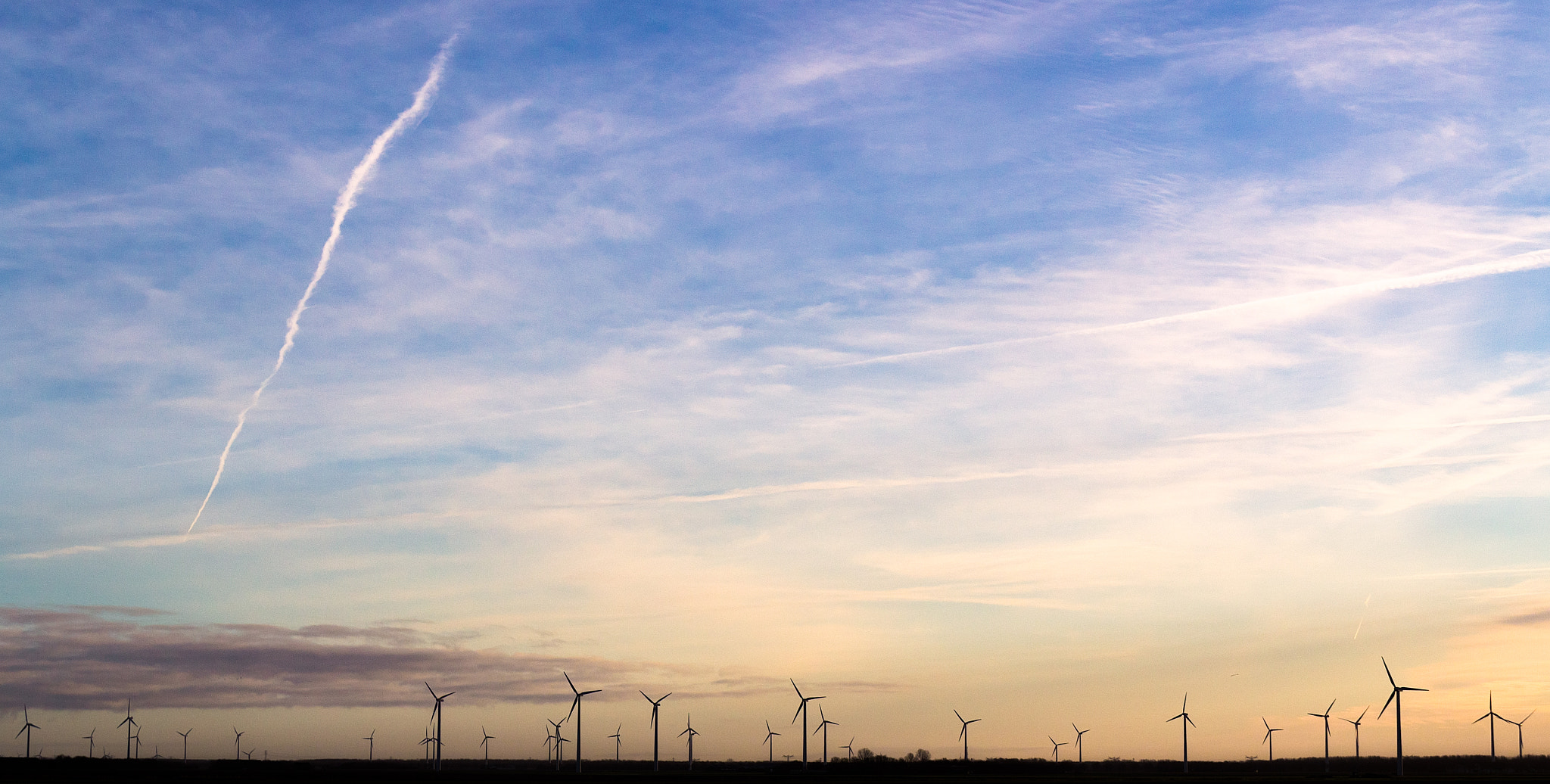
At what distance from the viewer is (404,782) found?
198625mm

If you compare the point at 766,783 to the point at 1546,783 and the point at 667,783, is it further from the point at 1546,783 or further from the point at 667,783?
the point at 1546,783

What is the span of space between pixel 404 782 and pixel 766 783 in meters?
55.6

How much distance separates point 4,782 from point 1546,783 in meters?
229

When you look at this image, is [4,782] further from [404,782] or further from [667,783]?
[667,783]

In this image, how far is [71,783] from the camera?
645 feet

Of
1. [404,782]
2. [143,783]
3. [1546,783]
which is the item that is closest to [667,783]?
[404,782]

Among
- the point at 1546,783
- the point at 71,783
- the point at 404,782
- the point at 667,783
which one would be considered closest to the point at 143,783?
the point at 71,783

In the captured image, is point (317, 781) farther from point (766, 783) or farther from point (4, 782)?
point (766, 783)

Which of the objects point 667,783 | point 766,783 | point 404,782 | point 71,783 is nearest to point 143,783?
point 71,783

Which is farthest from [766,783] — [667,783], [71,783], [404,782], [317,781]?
[71,783]

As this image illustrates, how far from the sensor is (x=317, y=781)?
649ft

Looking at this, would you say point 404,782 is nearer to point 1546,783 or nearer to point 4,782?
point 4,782

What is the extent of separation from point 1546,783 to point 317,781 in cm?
18364

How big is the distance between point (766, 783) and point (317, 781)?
6868 cm
